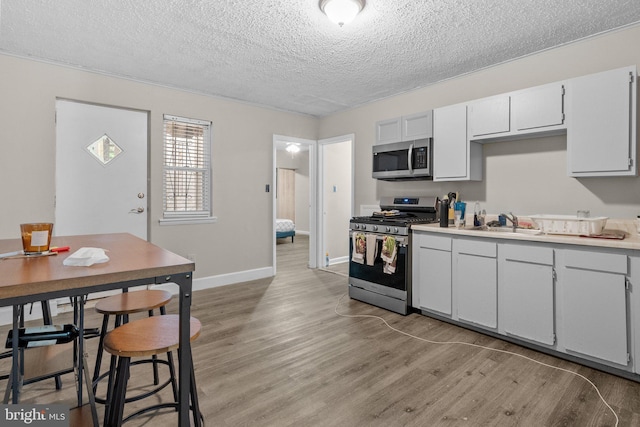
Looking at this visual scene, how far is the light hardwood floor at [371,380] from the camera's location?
180 cm

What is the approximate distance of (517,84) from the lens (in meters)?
3.19

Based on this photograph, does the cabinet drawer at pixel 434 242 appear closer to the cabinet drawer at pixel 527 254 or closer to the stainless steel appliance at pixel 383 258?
the stainless steel appliance at pixel 383 258

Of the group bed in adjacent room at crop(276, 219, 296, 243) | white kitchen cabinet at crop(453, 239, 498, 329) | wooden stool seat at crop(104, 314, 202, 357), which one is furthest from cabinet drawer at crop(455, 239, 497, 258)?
bed in adjacent room at crop(276, 219, 296, 243)

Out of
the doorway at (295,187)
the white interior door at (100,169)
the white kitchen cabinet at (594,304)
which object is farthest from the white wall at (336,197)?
the doorway at (295,187)

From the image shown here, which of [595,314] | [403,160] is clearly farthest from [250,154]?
[595,314]

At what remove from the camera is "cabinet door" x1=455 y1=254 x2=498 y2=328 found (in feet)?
8.98

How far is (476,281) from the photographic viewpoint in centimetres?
284

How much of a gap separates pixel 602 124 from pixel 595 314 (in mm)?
1356

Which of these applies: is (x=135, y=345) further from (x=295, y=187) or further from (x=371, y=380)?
(x=295, y=187)

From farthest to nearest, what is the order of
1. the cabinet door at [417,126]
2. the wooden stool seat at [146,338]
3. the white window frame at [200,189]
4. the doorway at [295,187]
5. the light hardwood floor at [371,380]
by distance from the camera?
the doorway at [295,187] → the white window frame at [200,189] → the cabinet door at [417,126] → the light hardwood floor at [371,380] → the wooden stool seat at [146,338]

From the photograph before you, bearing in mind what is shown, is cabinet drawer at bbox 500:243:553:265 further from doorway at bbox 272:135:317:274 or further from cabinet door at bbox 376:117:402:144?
doorway at bbox 272:135:317:274

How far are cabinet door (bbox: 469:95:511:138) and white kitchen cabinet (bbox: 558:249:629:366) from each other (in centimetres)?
124

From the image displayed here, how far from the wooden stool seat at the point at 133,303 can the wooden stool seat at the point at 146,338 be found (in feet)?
0.63

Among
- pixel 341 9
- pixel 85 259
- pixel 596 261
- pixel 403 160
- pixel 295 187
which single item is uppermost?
pixel 341 9
